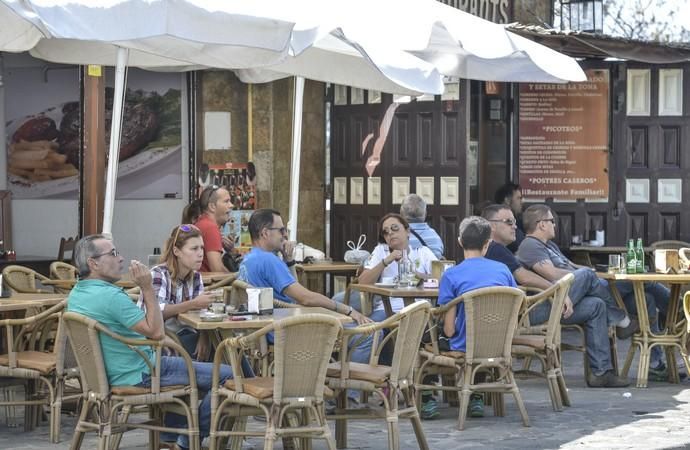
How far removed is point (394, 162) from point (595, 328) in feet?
15.4

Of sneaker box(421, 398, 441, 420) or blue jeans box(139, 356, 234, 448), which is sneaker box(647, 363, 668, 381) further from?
blue jeans box(139, 356, 234, 448)

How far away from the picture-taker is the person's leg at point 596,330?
11.1 m

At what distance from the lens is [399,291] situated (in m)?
9.96

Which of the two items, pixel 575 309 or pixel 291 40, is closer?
pixel 291 40

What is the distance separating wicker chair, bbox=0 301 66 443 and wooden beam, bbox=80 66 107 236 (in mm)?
3305

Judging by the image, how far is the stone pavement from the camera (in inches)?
340

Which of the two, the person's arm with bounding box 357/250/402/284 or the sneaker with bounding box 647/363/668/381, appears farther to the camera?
the sneaker with bounding box 647/363/668/381

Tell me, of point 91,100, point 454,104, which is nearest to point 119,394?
point 91,100

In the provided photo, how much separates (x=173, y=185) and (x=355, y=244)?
2852mm

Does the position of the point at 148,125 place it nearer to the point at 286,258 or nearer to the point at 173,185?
the point at 173,185

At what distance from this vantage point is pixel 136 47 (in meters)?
9.45

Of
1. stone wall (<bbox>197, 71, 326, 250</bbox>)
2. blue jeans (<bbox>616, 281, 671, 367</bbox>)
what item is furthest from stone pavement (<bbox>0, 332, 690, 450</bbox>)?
stone wall (<bbox>197, 71, 326, 250</bbox>)

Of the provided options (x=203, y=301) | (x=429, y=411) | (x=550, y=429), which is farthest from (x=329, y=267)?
(x=203, y=301)

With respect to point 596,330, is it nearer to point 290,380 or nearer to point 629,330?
point 629,330
